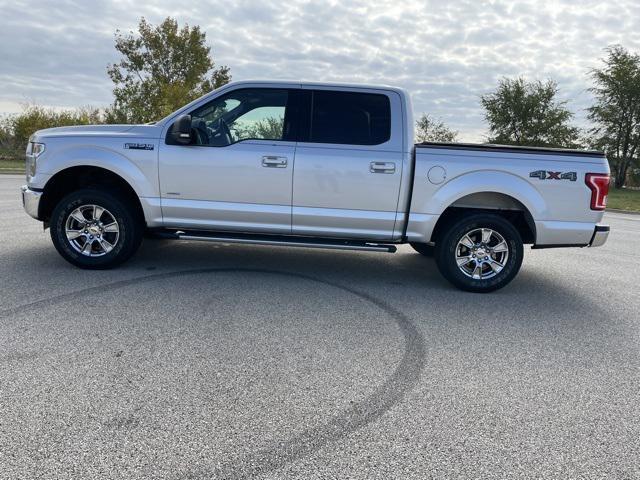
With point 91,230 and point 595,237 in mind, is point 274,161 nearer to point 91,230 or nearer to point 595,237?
point 91,230

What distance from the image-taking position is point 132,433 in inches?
95.2

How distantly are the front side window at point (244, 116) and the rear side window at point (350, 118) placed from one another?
372 millimetres

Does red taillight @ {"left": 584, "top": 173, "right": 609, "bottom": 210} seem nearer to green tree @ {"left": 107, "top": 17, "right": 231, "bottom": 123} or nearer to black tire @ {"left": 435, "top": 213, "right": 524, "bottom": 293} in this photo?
black tire @ {"left": 435, "top": 213, "right": 524, "bottom": 293}

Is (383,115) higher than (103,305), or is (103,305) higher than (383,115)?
(383,115)

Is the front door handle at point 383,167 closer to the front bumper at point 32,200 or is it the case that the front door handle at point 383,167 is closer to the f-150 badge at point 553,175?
the f-150 badge at point 553,175

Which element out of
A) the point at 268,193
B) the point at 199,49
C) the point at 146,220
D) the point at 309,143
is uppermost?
the point at 199,49

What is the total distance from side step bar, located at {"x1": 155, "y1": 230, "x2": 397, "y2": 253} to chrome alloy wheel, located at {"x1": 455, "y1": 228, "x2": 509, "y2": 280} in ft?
2.63

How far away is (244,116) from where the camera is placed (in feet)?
17.1

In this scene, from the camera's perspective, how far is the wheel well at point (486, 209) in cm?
521

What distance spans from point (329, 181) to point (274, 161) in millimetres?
624

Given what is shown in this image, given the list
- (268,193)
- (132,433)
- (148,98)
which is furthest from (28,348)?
(148,98)

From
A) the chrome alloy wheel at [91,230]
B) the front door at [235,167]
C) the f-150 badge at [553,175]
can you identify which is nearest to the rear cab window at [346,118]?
the front door at [235,167]

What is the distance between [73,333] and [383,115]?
3671 millimetres

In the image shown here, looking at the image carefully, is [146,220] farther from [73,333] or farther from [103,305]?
[73,333]
